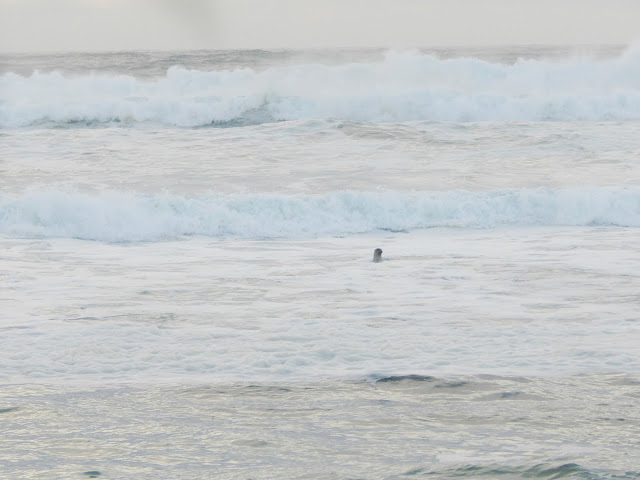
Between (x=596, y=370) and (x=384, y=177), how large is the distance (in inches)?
381

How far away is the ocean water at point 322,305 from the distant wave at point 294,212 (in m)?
0.04

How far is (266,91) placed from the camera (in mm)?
25328

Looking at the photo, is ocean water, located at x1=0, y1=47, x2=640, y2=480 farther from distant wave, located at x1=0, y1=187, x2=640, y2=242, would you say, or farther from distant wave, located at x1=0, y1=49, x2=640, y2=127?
distant wave, located at x1=0, y1=49, x2=640, y2=127

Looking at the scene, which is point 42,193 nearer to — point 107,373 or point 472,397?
point 107,373

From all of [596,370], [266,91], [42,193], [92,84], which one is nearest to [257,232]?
[42,193]

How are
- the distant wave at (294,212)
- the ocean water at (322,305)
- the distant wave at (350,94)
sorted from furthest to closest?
the distant wave at (350,94) → the distant wave at (294,212) → the ocean water at (322,305)

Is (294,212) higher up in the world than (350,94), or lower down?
lower down

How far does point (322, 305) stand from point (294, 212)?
16.1 ft

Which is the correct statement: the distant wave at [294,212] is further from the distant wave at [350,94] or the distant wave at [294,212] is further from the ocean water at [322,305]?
the distant wave at [350,94]

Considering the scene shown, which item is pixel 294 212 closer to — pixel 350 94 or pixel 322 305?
pixel 322 305

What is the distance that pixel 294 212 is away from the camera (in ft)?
38.7

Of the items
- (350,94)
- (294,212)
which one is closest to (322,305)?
(294,212)

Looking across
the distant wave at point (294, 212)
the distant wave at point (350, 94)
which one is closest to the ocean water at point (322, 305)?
the distant wave at point (294, 212)

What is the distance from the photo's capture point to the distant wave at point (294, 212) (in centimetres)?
1105
